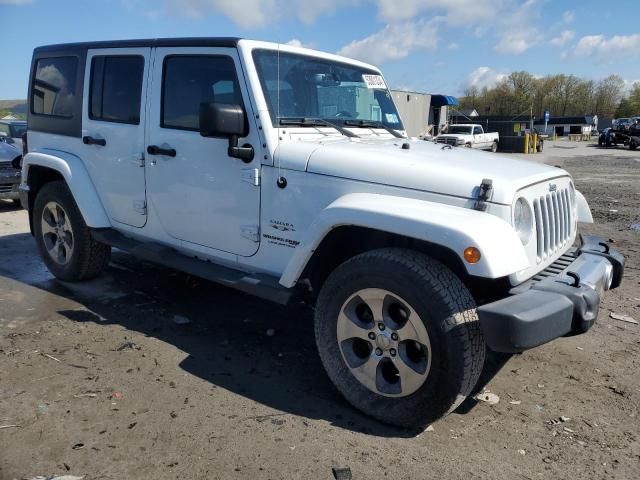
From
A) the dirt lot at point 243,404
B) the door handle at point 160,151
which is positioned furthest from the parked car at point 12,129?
the door handle at point 160,151

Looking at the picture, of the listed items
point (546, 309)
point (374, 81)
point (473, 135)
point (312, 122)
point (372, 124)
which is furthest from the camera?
point (473, 135)

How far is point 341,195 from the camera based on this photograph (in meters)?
3.11

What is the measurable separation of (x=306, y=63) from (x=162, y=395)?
2.49 metres

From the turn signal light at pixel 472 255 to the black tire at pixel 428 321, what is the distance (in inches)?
8.9

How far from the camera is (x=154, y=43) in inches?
162

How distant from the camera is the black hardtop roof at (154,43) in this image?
3637mm

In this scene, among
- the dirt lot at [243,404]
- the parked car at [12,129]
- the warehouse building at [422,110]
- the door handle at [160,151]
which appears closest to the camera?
the dirt lot at [243,404]

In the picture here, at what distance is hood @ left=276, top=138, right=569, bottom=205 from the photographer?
2.83m

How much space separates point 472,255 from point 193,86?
243 centimetres

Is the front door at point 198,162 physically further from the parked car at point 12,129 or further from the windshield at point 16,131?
the windshield at point 16,131

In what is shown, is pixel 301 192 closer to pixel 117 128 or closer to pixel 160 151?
pixel 160 151

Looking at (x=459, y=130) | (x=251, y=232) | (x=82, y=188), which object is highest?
(x=459, y=130)

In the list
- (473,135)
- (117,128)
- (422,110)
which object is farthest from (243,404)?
(422,110)

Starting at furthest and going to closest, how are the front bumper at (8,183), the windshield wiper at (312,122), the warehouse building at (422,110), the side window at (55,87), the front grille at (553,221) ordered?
the warehouse building at (422,110) → the front bumper at (8,183) → the side window at (55,87) → the windshield wiper at (312,122) → the front grille at (553,221)
